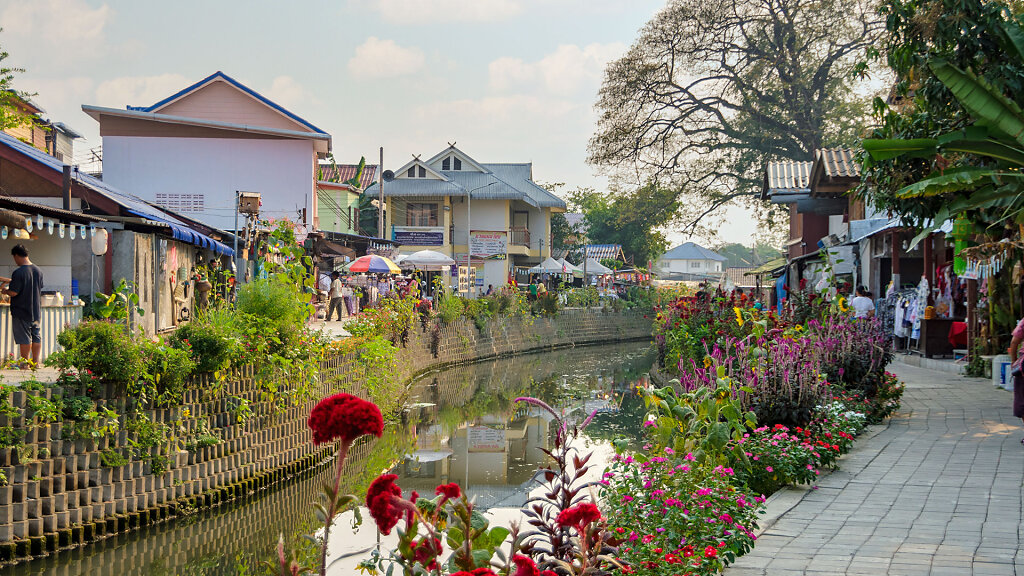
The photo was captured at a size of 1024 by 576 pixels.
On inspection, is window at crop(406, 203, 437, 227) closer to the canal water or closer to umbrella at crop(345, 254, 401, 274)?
umbrella at crop(345, 254, 401, 274)

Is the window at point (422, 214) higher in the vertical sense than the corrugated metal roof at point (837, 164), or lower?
higher

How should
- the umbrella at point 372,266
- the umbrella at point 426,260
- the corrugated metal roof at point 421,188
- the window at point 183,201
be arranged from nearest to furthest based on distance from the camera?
the umbrella at point 372,266 → the window at point 183,201 → the umbrella at point 426,260 → the corrugated metal roof at point 421,188

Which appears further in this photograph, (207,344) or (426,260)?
(426,260)

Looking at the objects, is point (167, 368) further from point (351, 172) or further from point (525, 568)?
point (351, 172)

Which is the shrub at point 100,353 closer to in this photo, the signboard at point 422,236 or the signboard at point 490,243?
the signboard at point 422,236

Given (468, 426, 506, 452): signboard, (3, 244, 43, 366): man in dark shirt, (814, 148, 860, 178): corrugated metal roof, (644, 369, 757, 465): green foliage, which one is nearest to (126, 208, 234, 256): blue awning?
(3, 244, 43, 366): man in dark shirt

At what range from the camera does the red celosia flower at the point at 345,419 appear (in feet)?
9.78

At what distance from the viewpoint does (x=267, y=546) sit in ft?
32.5

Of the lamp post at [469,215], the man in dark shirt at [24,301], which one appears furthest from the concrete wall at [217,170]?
the man in dark shirt at [24,301]

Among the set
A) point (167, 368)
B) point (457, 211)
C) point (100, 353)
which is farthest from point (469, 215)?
point (100, 353)

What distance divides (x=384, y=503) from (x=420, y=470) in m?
10.5

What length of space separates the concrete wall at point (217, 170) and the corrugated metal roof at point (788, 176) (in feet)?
52.3

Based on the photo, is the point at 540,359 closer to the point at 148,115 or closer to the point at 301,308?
the point at 148,115

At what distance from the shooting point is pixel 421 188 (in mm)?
47781
